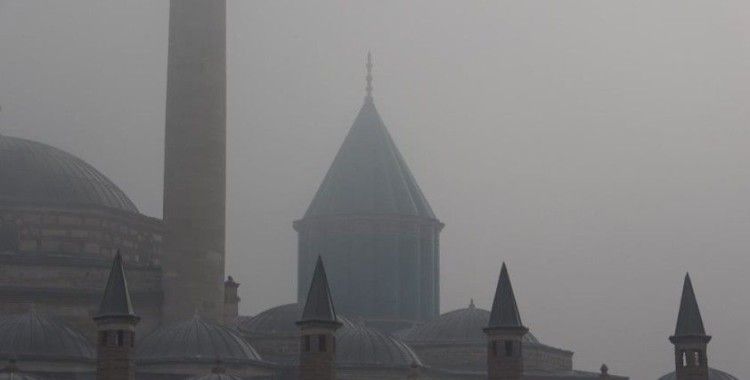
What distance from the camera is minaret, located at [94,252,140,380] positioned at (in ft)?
147

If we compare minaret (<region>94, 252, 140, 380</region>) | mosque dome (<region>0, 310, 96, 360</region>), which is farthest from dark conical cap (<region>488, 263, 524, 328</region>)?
mosque dome (<region>0, 310, 96, 360</region>)

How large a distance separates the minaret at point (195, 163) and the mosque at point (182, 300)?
38 millimetres

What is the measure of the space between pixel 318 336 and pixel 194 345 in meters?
8.56

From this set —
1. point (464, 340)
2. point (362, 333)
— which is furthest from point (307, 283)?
point (362, 333)

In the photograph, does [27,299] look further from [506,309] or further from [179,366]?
[506,309]

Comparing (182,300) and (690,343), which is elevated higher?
(182,300)

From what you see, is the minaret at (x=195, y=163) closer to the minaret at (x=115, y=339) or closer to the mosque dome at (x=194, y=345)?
the mosque dome at (x=194, y=345)

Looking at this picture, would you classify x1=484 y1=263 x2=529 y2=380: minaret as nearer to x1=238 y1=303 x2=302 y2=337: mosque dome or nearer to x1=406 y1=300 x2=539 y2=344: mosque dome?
x1=238 y1=303 x2=302 y2=337: mosque dome

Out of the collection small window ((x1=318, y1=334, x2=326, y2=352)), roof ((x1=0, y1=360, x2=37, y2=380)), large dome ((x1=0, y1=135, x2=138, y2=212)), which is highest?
large dome ((x1=0, y1=135, x2=138, y2=212))

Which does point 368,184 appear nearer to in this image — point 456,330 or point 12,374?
point 456,330

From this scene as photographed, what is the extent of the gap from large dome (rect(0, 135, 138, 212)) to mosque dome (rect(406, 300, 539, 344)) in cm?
979

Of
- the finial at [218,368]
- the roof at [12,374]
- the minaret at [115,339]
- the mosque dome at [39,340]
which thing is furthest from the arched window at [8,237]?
the minaret at [115,339]

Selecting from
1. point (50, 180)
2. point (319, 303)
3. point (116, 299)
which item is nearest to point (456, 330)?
point (50, 180)

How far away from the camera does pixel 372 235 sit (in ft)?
255
